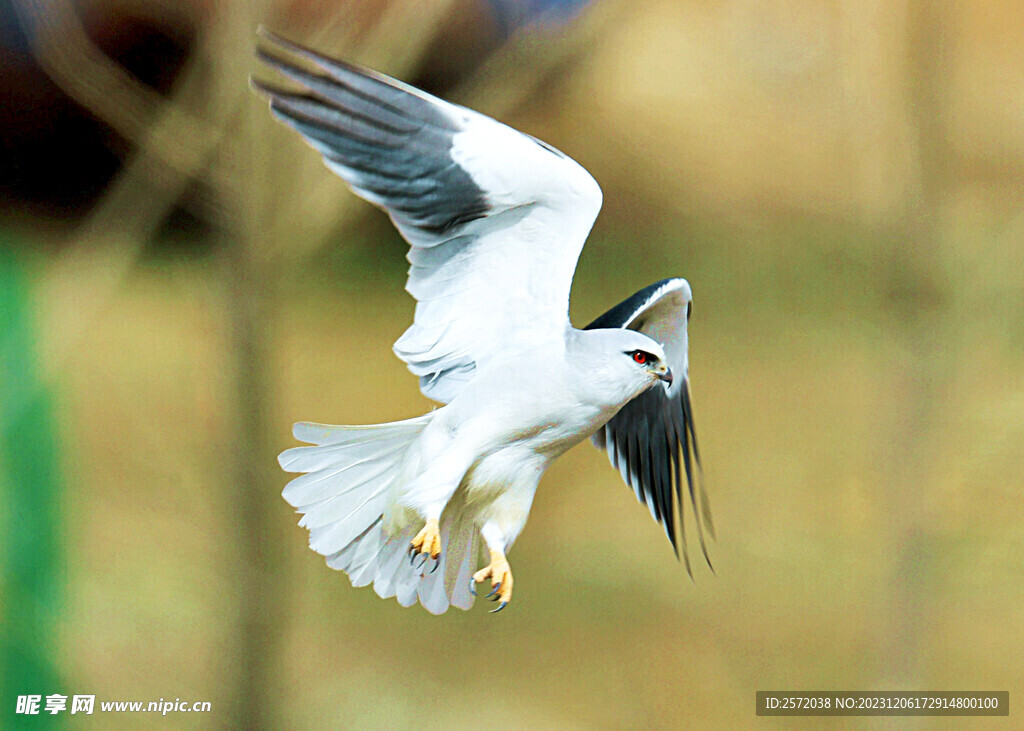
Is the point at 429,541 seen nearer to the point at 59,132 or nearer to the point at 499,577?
the point at 499,577

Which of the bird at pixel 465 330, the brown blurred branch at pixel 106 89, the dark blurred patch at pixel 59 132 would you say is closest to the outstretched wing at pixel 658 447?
the bird at pixel 465 330

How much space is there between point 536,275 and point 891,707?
38.6 inches

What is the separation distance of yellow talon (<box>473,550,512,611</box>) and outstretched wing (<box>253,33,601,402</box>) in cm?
13

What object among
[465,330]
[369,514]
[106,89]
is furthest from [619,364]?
[106,89]

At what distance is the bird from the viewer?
0.52m

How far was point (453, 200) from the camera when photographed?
Result: 1.86ft

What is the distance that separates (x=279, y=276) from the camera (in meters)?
0.98

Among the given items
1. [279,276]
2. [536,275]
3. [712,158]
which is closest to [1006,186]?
[712,158]

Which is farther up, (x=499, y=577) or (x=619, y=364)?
(x=619, y=364)

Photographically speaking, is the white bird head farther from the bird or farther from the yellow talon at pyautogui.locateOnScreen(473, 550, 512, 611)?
the yellow talon at pyautogui.locateOnScreen(473, 550, 512, 611)

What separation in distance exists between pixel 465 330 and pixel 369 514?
21cm

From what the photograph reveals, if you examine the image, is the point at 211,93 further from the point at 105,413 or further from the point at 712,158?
the point at 712,158

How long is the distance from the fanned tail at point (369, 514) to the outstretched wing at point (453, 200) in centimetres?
8

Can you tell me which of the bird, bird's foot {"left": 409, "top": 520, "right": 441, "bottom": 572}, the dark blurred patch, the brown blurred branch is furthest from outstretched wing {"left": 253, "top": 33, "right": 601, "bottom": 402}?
the dark blurred patch
